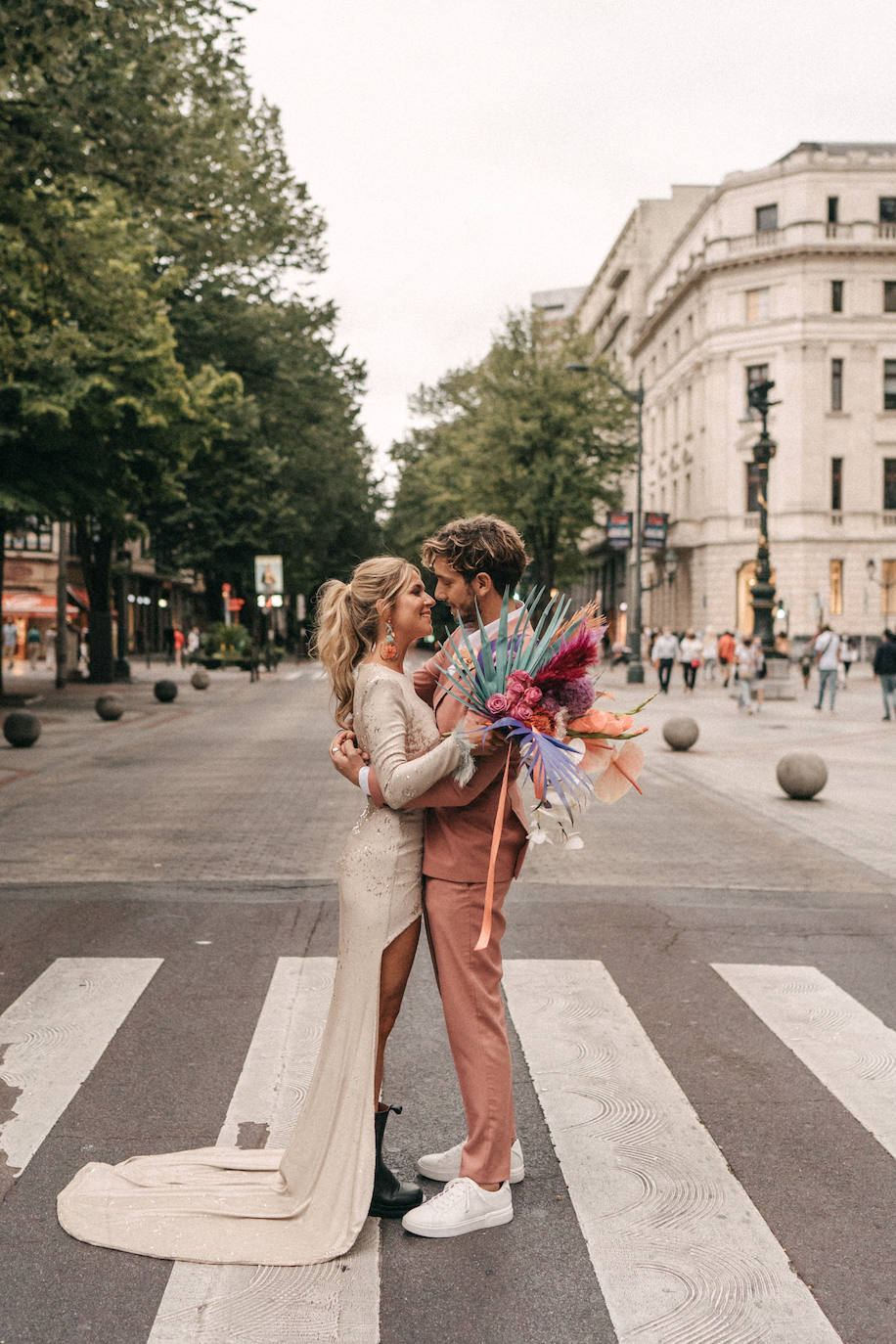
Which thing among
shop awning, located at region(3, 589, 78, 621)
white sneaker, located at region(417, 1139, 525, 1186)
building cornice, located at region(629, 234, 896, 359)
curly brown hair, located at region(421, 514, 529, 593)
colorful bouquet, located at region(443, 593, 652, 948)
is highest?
building cornice, located at region(629, 234, 896, 359)

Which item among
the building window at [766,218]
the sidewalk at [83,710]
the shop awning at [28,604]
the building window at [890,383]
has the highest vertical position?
the building window at [766,218]

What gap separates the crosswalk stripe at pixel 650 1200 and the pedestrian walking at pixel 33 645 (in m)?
49.4

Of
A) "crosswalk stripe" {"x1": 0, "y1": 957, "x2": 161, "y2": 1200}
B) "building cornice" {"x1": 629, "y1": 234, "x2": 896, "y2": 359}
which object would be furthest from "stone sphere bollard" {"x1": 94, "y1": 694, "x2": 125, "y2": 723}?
"building cornice" {"x1": 629, "y1": 234, "x2": 896, "y2": 359}

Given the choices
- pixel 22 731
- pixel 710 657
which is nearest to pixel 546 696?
pixel 22 731

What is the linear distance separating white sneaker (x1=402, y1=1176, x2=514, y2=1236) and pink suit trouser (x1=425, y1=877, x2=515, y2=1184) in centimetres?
4

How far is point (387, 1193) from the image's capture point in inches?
147

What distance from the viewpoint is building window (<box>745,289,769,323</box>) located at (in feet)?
191

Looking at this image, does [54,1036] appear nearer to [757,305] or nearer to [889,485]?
[889,485]

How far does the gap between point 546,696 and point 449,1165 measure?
1494 millimetres

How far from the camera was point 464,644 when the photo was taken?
11.8ft

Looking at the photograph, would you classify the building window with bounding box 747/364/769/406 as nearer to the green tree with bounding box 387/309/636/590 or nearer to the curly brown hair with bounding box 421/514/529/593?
the green tree with bounding box 387/309/636/590

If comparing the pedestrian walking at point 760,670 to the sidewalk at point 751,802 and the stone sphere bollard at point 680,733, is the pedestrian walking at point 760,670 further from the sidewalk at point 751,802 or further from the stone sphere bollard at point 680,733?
the stone sphere bollard at point 680,733

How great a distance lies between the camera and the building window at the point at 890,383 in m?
58.1

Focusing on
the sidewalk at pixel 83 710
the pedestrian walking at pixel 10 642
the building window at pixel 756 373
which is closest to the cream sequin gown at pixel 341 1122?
the sidewalk at pixel 83 710
